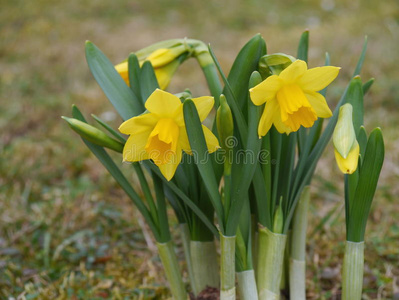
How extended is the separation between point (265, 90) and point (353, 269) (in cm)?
48

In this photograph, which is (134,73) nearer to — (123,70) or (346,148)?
(123,70)

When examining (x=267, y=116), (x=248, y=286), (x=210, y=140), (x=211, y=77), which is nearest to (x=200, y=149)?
(x=210, y=140)

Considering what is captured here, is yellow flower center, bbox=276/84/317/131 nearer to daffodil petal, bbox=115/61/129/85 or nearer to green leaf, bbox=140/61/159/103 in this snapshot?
green leaf, bbox=140/61/159/103

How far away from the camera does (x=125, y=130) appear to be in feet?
2.69

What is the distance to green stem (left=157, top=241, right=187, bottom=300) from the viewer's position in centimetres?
106

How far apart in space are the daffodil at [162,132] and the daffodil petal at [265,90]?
0.09 metres

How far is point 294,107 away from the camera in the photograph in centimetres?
79

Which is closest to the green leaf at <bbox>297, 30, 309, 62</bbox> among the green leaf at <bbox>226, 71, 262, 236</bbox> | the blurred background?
the green leaf at <bbox>226, 71, 262, 236</bbox>

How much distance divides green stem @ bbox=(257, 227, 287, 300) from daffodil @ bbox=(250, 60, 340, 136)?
0.92 ft

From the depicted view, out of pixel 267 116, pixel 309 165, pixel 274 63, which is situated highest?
pixel 274 63

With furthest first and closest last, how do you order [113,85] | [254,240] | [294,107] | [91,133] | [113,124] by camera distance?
[113,124]
[254,240]
[113,85]
[91,133]
[294,107]

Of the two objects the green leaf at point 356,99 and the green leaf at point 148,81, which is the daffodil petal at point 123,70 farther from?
the green leaf at point 356,99

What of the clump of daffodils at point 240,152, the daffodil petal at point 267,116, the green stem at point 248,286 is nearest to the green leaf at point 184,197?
the clump of daffodils at point 240,152

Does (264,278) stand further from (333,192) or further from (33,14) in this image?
(33,14)
